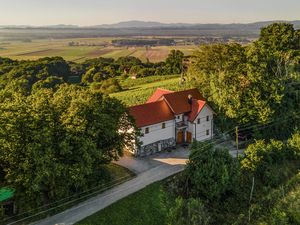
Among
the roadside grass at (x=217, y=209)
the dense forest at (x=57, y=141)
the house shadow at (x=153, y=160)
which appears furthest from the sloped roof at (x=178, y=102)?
the roadside grass at (x=217, y=209)

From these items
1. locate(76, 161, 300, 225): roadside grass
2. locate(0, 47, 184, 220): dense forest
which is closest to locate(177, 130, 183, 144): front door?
locate(0, 47, 184, 220): dense forest

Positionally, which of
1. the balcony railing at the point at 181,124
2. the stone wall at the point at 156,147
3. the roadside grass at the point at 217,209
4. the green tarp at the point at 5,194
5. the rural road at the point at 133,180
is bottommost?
the roadside grass at the point at 217,209

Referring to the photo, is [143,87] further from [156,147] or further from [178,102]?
[156,147]

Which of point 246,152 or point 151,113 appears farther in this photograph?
point 151,113

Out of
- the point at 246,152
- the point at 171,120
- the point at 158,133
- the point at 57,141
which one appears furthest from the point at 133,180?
the point at 246,152

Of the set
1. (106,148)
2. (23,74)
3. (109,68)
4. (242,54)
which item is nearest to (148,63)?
(109,68)

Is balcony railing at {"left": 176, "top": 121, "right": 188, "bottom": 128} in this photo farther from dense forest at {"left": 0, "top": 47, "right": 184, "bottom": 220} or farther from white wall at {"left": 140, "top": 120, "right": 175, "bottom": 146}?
dense forest at {"left": 0, "top": 47, "right": 184, "bottom": 220}

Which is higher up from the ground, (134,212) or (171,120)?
(171,120)

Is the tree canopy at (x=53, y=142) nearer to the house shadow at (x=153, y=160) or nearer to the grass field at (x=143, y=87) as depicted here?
the house shadow at (x=153, y=160)
